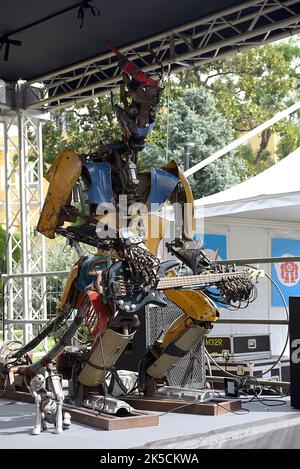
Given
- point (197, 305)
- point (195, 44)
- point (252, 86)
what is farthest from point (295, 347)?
point (252, 86)

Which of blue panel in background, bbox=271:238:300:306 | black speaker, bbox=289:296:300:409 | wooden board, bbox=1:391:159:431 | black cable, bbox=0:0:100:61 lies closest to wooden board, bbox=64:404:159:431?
wooden board, bbox=1:391:159:431

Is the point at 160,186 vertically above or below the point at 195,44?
below

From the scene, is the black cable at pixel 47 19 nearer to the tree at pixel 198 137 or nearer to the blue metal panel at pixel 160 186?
the blue metal panel at pixel 160 186

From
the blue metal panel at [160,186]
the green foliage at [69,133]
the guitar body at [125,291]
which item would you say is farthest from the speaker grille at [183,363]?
the green foliage at [69,133]

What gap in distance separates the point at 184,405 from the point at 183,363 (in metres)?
0.86

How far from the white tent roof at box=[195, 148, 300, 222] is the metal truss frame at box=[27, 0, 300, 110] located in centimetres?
218

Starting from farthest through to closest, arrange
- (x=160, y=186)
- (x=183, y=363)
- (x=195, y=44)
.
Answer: (x=195, y=44), (x=183, y=363), (x=160, y=186)

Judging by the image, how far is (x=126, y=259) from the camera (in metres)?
4.67

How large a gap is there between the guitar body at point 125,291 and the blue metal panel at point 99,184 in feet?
1.69

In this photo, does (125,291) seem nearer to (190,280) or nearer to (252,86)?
(190,280)

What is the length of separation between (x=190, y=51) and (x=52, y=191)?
3.16m

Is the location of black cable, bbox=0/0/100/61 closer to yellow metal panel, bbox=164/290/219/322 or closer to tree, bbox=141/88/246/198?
yellow metal panel, bbox=164/290/219/322

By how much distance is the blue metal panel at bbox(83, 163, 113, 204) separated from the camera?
492 centimetres

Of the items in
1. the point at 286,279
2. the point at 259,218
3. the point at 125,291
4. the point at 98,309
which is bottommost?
the point at 98,309
